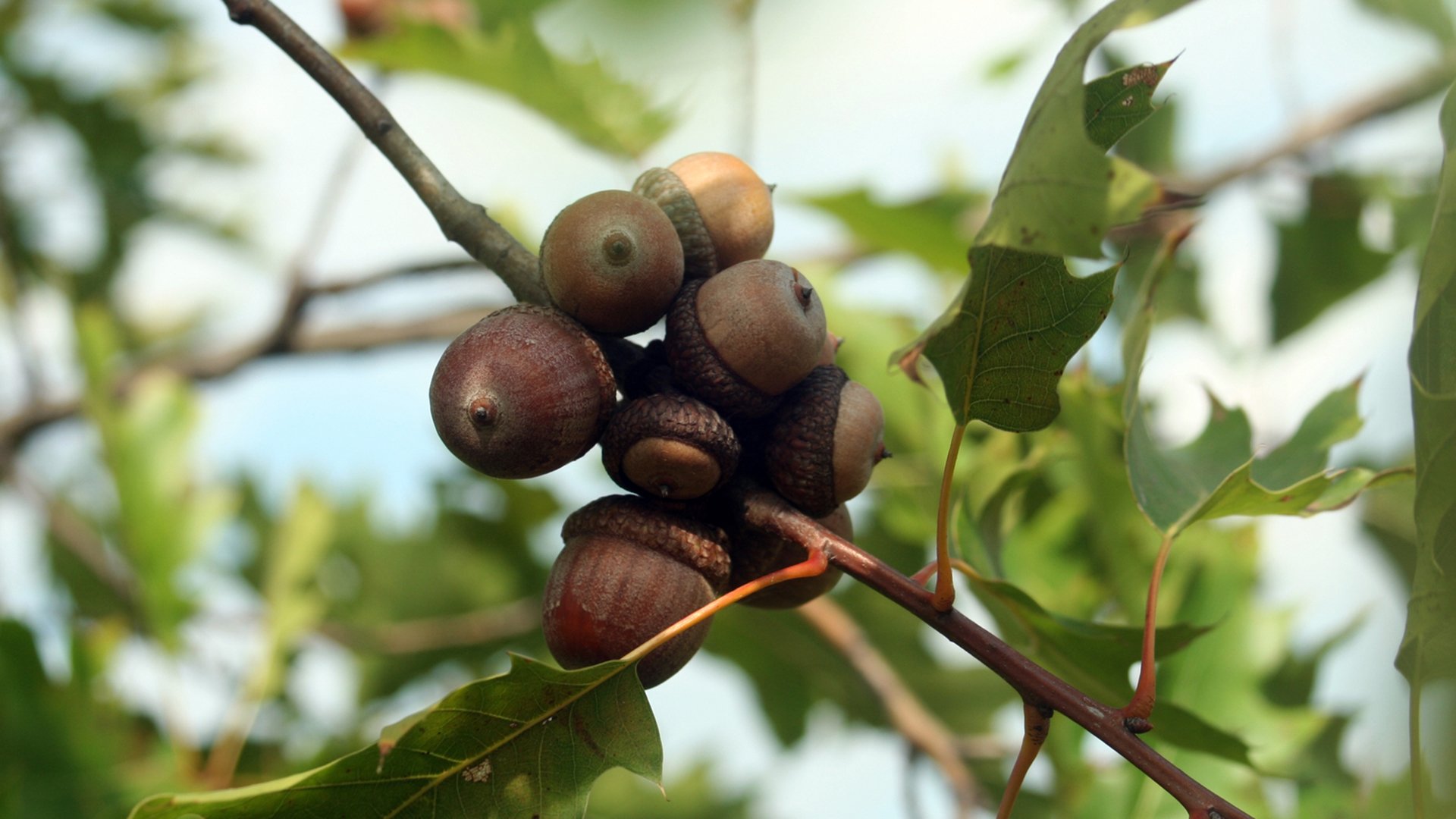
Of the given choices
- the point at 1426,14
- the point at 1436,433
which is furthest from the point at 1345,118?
the point at 1436,433

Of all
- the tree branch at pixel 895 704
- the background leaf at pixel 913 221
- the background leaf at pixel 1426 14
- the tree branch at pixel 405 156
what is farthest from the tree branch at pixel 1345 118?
the tree branch at pixel 405 156

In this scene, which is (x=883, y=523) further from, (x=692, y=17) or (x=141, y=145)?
(x=141, y=145)

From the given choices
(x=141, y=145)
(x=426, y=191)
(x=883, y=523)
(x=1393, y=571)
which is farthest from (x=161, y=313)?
(x=1393, y=571)

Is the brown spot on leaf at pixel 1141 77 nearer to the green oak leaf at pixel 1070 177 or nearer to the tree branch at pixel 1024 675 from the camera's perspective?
the green oak leaf at pixel 1070 177

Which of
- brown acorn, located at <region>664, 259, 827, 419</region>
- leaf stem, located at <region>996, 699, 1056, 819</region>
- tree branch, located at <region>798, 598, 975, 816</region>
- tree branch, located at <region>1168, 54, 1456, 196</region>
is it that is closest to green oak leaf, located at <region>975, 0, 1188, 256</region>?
brown acorn, located at <region>664, 259, 827, 419</region>

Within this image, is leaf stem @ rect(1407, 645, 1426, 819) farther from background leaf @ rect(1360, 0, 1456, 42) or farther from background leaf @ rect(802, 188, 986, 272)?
background leaf @ rect(1360, 0, 1456, 42)

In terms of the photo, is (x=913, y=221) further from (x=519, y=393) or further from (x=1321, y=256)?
(x=519, y=393)
